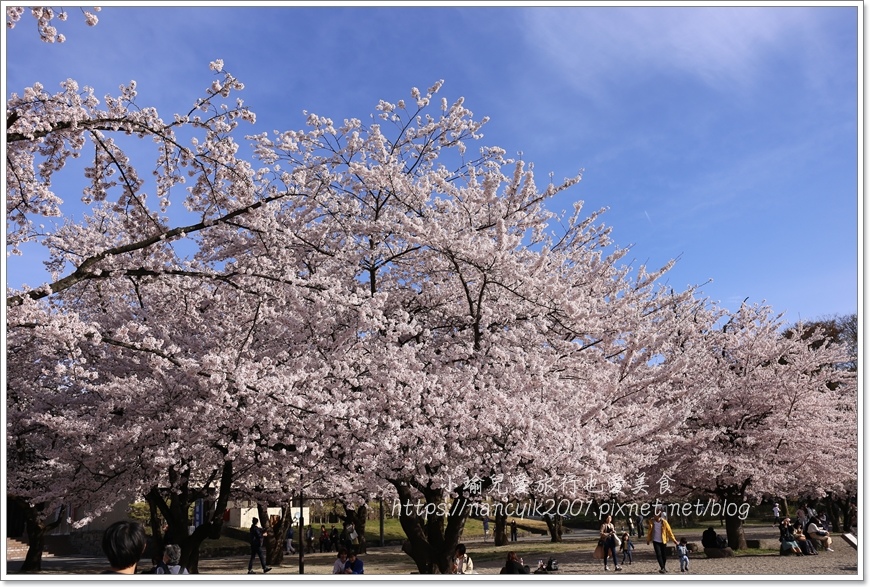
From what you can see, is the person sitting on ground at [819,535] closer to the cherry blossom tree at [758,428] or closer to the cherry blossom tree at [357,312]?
the cherry blossom tree at [758,428]

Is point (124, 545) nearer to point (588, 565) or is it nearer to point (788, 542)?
point (588, 565)

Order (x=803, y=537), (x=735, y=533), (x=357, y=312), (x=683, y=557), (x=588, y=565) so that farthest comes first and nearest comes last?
(x=735, y=533) → (x=803, y=537) → (x=588, y=565) → (x=683, y=557) → (x=357, y=312)

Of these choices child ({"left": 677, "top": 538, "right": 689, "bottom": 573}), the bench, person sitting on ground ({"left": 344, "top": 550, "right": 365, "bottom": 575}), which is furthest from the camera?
the bench

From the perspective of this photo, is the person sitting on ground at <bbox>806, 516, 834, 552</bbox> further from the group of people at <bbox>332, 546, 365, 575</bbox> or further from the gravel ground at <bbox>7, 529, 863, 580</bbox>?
the group of people at <bbox>332, 546, 365, 575</bbox>

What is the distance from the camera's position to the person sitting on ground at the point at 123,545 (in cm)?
341

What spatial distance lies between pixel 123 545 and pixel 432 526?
623 cm

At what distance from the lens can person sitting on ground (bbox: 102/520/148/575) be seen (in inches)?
134

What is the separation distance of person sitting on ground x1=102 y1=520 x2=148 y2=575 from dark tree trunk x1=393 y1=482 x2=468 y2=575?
5.35 metres

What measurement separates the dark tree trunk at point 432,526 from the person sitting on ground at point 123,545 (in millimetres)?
5351

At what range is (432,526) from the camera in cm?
916

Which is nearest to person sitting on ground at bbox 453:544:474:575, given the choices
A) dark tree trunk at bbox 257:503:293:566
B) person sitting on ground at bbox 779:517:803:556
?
dark tree trunk at bbox 257:503:293:566

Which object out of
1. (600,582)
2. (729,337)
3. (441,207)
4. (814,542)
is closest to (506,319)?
(441,207)

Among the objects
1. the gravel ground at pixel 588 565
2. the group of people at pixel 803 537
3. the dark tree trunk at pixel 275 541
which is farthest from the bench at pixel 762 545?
the dark tree trunk at pixel 275 541

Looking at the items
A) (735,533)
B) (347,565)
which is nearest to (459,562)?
(347,565)
